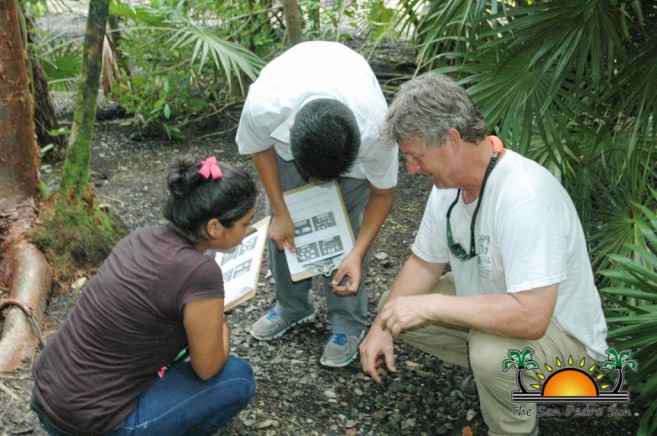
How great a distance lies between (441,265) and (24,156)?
2.15 meters

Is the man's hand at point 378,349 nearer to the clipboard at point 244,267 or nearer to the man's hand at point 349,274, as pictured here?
the man's hand at point 349,274

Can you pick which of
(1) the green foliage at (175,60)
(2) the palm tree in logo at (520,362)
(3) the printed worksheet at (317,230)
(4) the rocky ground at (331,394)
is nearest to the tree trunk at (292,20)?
(1) the green foliage at (175,60)

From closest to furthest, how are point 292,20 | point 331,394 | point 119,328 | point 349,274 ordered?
1. point 119,328
2. point 349,274
3. point 331,394
4. point 292,20

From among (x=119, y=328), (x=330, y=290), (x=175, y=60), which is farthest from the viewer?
(x=175, y=60)

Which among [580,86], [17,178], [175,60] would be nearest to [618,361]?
[580,86]

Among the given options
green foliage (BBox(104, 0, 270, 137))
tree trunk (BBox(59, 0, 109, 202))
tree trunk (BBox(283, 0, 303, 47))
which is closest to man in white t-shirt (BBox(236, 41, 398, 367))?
tree trunk (BBox(59, 0, 109, 202))

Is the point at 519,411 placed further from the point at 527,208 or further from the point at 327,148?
the point at 327,148

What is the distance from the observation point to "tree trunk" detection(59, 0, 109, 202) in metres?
3.57

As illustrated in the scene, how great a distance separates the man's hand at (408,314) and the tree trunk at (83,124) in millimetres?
1955

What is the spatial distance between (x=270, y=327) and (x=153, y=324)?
1.23 m

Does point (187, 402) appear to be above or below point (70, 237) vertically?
above

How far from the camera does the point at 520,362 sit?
238cm

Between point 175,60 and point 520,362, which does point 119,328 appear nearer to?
point 520,362

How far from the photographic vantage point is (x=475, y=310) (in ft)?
7.70
